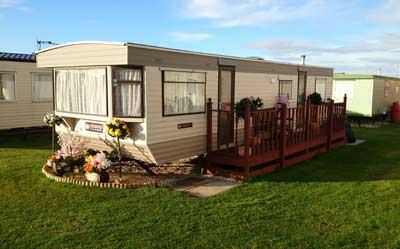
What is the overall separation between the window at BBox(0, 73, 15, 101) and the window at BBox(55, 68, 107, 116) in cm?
518

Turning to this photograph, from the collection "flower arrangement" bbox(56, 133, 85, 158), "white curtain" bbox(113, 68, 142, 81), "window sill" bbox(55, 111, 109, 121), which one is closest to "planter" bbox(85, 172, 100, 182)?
"flower arrangement" bbox(56, 133, 85, 158)

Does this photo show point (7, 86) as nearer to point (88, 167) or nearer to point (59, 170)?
point (59, 170)

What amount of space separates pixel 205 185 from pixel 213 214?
1622mm

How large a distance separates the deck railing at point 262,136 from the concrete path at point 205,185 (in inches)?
17.0

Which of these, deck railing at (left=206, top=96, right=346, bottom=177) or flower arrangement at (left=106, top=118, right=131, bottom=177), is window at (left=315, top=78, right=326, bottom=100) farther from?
flower arrangement at (left=106, top=118, right=131, bottom=177)

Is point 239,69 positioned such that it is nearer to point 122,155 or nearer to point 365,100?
point 122,155

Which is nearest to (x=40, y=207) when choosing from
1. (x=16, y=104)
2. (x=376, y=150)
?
(x=16, y=104)

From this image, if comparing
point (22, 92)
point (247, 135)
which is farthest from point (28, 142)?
point (247, 135)

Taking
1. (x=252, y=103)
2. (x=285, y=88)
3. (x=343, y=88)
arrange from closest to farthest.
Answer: (x=252, y=103)
(x=285, y=88)
(x=343, y=88)

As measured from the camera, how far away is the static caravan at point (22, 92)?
40.0 ft

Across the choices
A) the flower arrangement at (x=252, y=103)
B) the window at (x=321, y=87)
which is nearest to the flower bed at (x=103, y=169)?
the flower arrangement at (x=252, y=103)

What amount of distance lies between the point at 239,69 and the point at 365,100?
11.3 metres

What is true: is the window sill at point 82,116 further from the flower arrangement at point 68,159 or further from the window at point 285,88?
the window at point 285,88

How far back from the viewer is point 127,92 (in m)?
6.75
